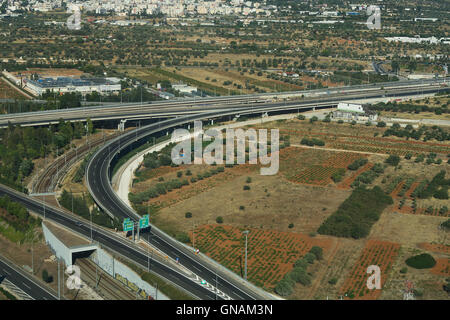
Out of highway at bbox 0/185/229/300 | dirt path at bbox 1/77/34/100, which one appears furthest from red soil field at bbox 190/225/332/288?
dirt path at bbox 1/77/34/100

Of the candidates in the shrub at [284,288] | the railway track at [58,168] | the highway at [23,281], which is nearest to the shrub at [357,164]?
the railway track at [58,168]

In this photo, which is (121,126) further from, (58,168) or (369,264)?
(369,264)

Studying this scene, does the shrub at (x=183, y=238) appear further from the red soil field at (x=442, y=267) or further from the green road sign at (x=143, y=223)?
the red soil field at (x=442, y=267)

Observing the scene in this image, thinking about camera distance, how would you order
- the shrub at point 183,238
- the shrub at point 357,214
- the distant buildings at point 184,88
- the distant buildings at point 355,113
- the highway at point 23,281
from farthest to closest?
the distant buildings at point 184,88, the distant buildings at point 355,113, the shrub at point 357,214, the shrub at point 183,238, the highway at point 23,281

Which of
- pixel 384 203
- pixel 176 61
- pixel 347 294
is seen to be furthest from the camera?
pixel 176 61

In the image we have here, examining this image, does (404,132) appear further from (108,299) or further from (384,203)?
(108,299)
